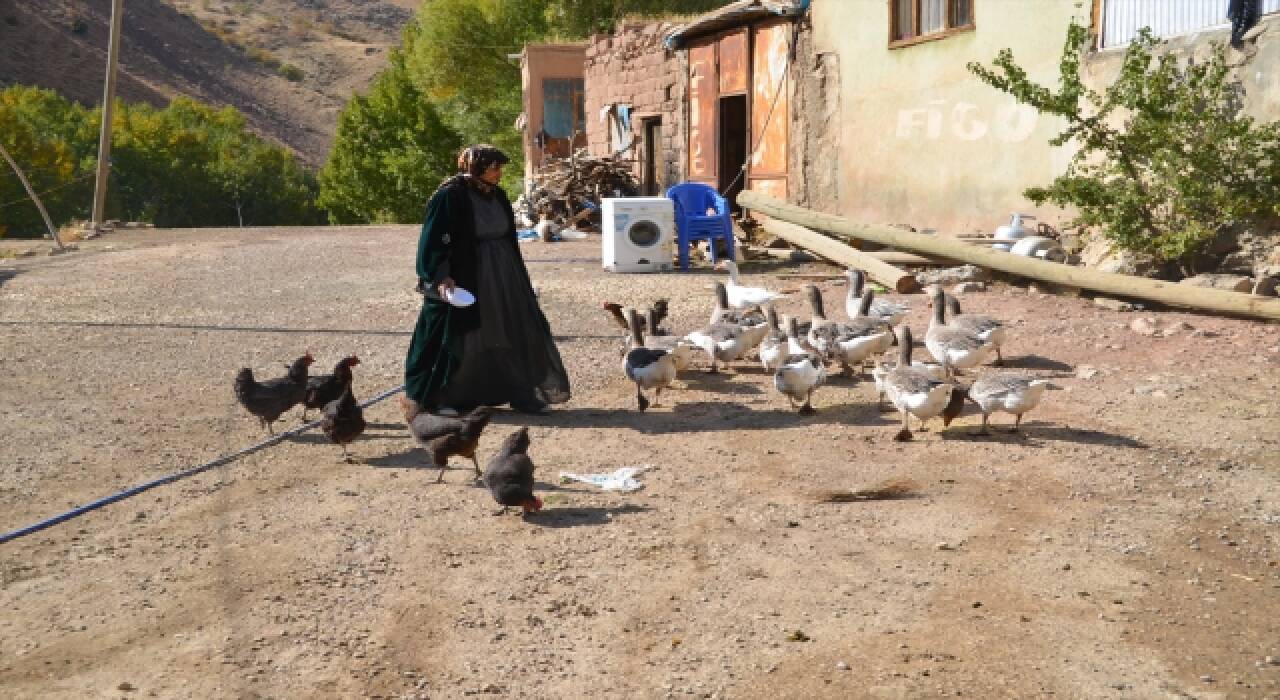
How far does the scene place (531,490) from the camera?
6098mm

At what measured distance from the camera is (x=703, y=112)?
2258cm

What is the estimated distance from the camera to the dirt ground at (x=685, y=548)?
440cm

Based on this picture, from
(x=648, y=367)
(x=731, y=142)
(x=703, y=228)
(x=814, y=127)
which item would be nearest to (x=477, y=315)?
(x=648, y=367)

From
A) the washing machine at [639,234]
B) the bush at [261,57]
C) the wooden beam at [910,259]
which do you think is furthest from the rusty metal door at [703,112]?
the bush at [261,57]

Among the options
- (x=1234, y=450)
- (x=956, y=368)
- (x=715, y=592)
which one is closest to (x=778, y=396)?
(x=956, y=368)

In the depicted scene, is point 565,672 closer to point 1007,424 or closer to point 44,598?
point 44,598

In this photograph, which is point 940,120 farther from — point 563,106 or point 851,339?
point 563,106

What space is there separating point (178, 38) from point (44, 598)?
85216 millimetres

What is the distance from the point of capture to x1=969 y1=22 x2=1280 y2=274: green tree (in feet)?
35.6

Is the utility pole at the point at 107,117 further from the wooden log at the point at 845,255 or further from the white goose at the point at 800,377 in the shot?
the white goose at the point at 800,377

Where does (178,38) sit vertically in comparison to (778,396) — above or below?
above

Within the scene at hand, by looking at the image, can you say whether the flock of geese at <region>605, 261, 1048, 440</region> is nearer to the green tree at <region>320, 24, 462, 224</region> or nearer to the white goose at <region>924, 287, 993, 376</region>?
the white goose at <region>924, 287, 993, 376</region>

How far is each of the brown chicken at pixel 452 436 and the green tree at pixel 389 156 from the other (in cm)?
4338

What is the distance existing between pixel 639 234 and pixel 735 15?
5634 mm
